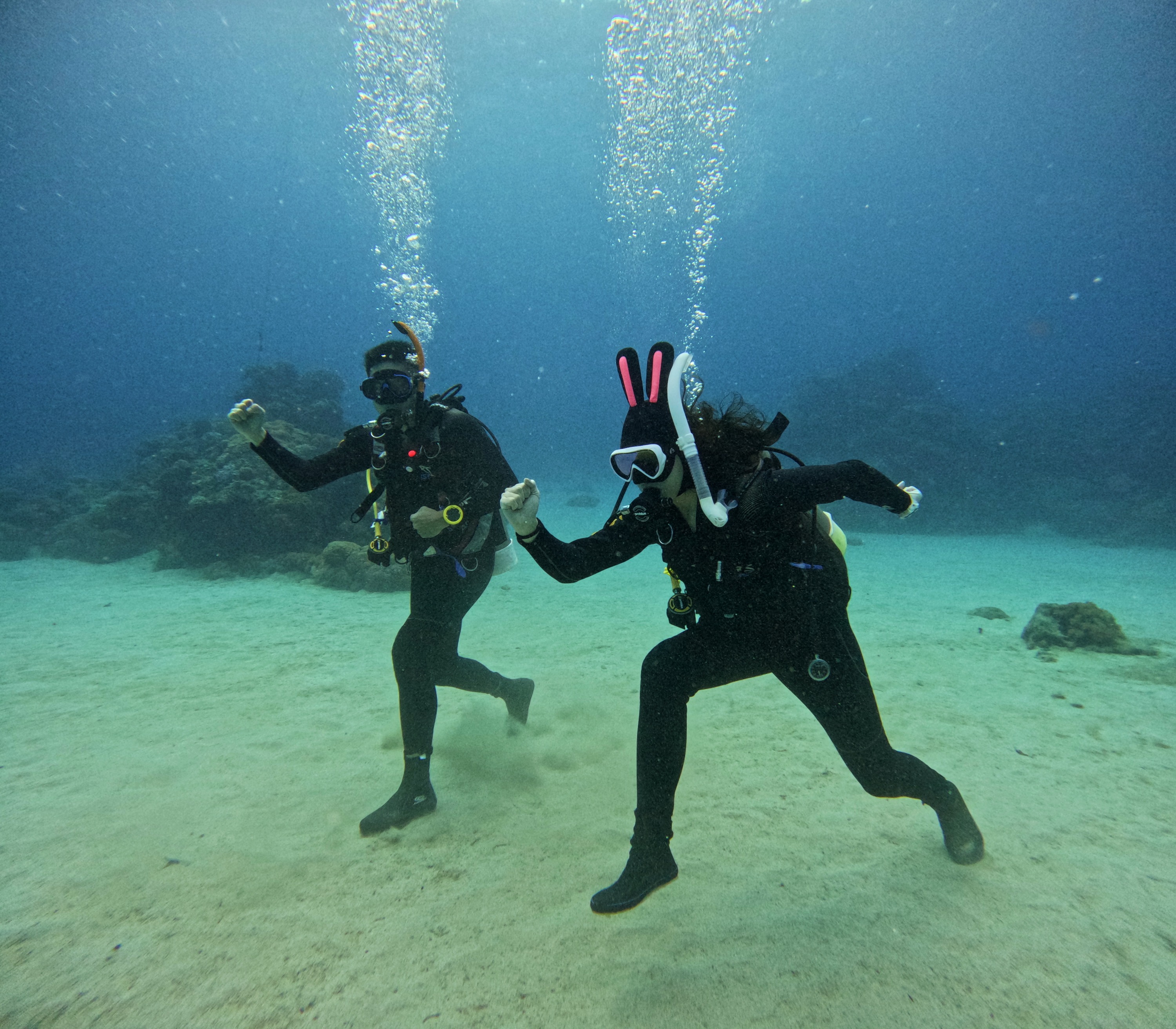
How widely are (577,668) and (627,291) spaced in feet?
396

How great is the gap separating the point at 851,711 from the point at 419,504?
281 centimetres

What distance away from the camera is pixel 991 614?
8.03m

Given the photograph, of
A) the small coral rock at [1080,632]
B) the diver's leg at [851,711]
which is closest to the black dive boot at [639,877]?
the diver's leg at [851,711]

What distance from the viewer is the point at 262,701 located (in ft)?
16.6

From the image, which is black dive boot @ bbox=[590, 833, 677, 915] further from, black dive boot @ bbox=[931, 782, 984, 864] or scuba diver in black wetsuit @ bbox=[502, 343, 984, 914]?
black dive boot @ bbox=[931, 782, 984, 864]

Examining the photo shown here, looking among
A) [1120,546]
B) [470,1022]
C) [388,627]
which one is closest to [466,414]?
[470,1022]

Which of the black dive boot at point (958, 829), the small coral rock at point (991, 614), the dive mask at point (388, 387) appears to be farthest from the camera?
the small coral rock at point (991, 614)

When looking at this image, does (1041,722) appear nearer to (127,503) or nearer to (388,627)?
(388,627)

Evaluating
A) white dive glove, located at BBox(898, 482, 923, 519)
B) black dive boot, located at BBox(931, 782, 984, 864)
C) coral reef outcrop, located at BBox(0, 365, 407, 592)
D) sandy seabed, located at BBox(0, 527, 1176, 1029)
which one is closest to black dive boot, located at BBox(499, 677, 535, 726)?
sandy seabed, located at BBox(0, 527, 1176, 1029)

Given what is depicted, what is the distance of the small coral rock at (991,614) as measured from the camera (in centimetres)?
795

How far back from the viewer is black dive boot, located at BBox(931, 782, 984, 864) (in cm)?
261

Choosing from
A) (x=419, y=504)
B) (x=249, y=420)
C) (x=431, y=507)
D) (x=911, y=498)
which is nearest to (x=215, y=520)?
(x=249, y=420)

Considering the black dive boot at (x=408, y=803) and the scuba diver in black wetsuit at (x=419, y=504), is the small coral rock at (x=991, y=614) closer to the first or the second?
the scuba diver in black wetsuit at (x=419, y=504)

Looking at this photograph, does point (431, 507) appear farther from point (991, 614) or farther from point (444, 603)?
point (991, 614)
